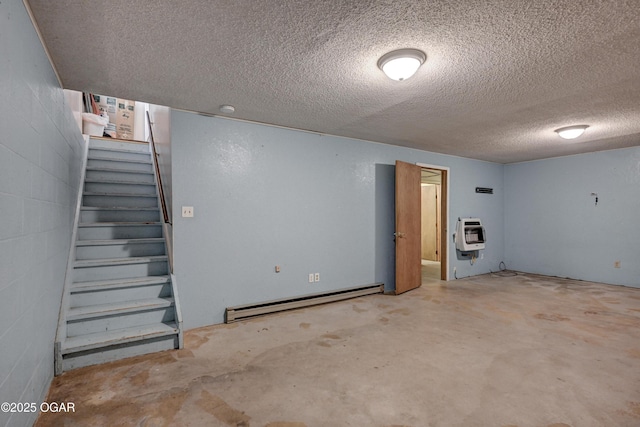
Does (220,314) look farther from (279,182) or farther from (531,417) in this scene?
(531,417)

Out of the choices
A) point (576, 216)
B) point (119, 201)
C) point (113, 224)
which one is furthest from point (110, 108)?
point (576, 216)

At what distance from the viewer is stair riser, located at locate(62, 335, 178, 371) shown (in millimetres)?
2436

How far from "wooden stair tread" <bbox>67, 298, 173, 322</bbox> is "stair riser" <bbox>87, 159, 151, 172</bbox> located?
228cm

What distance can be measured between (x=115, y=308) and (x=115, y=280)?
368 mm

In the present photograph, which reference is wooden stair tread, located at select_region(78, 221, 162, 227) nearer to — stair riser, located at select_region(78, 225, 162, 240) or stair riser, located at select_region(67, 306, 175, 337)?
stair riser, located at select_region(78, 225, 162, 240)

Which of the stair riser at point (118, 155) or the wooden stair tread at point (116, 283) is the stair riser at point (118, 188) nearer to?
the stair riser at point (118, 155)

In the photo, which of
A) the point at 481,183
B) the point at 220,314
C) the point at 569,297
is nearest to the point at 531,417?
the point at 220,314

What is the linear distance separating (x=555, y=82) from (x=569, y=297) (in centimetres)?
351

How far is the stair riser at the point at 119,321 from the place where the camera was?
8.49 ft

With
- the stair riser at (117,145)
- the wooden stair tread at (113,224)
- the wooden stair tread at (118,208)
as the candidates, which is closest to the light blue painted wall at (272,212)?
the wooden stair tread at (113,224)

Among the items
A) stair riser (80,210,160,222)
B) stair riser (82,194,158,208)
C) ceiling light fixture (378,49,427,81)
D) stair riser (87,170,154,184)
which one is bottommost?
stair riser (80,210,160,222)

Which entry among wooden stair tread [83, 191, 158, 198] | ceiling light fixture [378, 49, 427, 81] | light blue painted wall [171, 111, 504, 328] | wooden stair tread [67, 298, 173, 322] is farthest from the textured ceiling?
wooden stair tread [67, 298, 173, 322]

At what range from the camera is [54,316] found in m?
2.33

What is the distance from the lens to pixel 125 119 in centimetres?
654
